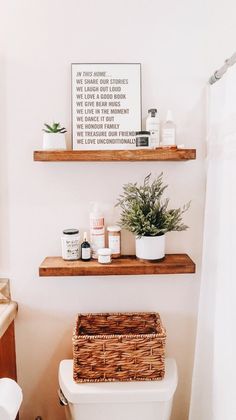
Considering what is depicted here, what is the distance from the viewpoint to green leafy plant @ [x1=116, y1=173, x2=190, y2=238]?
4.84 feet

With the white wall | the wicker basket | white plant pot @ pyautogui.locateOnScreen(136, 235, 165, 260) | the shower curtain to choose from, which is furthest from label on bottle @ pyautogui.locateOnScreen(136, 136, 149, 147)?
the wicker basket

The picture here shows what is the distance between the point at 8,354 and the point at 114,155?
0.94 metres

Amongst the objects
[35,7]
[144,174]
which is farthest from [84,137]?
[35,7]

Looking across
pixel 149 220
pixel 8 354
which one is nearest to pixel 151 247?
pixel 149 220

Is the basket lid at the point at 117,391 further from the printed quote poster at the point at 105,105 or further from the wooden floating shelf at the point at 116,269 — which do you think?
the printed quote poster at the point at 105,105

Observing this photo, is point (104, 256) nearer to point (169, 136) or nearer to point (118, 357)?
point (118, 357)

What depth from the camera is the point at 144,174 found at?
63.3 inches

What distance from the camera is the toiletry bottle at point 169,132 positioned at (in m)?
1.51

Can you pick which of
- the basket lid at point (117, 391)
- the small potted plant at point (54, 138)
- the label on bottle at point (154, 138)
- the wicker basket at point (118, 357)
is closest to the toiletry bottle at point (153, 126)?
the label on bottle at point (154, 138)

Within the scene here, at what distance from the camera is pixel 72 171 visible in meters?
1.60

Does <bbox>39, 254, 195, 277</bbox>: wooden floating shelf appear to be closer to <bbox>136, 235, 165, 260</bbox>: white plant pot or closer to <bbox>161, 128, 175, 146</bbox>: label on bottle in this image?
<bbox>136, 235, 165, 260</bbox>: white plant pot

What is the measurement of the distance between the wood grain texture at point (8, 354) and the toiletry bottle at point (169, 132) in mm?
1004

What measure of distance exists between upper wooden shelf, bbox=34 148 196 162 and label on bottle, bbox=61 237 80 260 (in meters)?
0.33

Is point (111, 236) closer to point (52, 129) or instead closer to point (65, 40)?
point (52, 129)
